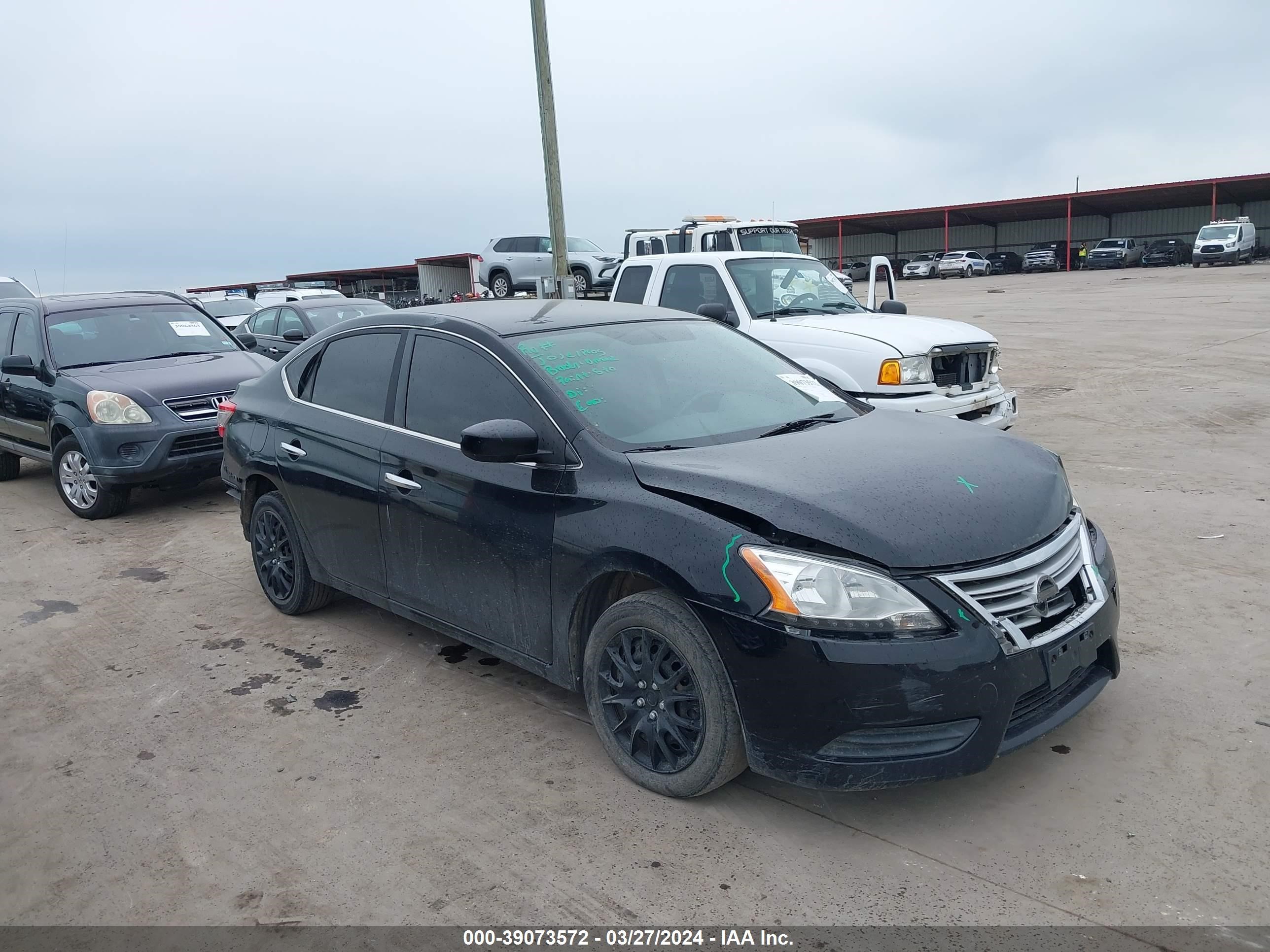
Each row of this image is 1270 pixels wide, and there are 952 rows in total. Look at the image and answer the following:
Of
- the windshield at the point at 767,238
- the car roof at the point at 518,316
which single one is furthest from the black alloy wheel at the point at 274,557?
the windshield at the point at 767,238

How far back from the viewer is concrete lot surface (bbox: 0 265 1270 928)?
291 cm

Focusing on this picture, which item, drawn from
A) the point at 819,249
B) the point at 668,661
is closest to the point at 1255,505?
the point at 668,661

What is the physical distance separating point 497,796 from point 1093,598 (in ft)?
7.20

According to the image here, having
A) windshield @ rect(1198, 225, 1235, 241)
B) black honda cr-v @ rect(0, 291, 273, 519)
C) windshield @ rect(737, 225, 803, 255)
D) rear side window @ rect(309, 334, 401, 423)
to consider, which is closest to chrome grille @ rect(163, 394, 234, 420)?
black honda cr-v @ rect(0, 291, 273, 519)

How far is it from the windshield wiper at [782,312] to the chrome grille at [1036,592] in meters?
5.43

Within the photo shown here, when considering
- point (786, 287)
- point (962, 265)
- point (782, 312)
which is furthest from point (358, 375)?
point (962, 265)

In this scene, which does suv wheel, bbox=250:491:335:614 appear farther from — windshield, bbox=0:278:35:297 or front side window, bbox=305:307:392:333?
windshield, bbox=0:278:35:297

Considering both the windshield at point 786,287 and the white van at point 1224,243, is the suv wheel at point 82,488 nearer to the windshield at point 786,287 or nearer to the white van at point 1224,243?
the windshield at point 786,287

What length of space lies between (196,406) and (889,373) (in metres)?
5.57

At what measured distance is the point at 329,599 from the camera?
5.48 m

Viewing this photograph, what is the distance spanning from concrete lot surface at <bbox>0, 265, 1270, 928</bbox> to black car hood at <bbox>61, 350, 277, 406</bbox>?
244cm

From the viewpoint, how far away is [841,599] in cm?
300

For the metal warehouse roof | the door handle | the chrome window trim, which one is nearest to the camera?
the chrome window trim

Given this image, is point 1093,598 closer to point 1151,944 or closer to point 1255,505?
point 1151,944
